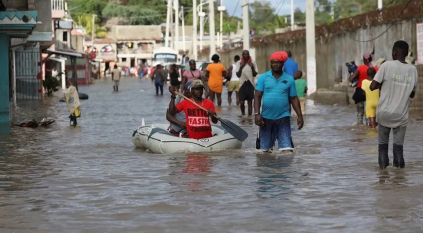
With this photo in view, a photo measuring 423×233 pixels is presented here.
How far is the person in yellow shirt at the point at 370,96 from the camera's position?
18.2 metres

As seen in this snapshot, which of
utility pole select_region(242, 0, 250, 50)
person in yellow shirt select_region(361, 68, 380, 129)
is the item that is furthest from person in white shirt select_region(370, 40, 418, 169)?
utility pole select_region(242, 0, 250, 50)

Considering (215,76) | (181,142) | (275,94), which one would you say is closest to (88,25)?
(215,76)

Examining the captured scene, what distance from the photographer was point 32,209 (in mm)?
9508

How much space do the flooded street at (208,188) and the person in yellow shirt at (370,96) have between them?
694 mm

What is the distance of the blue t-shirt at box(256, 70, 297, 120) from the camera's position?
13.4 metres

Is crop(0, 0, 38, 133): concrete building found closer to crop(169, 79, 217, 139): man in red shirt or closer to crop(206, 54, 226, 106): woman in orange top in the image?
crop(169, 79, 217, 139): man in red shirt

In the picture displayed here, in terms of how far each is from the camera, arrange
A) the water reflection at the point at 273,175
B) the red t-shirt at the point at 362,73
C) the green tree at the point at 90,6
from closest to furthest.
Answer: the water reflection at the point at 273,175, the red t-shirt at the point at 362,73, the green tree at the point at 90,6

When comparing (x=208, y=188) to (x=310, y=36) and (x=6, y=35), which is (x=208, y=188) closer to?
(x=6, y=35)

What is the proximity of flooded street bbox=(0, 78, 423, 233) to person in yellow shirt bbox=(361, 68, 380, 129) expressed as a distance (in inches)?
27.3

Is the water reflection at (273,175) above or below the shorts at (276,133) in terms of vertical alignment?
below

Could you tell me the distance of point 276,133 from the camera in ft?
45.0

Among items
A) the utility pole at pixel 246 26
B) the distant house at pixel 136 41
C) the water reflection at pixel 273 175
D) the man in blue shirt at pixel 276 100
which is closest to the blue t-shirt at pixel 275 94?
the man in blue shirt at pixel 276 100

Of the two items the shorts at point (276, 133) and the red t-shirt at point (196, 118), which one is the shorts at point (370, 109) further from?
the shorts at point (276, 133)

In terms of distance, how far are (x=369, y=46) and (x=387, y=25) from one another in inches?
102
